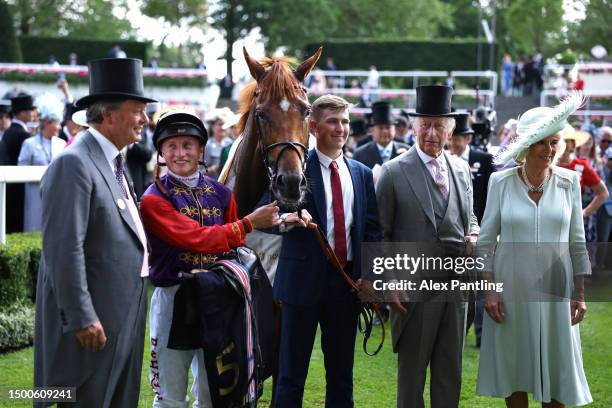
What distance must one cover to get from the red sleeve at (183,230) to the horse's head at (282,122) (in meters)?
0.38

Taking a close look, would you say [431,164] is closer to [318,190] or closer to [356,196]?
[356,196]

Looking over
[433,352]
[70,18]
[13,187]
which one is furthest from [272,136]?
[70,18]

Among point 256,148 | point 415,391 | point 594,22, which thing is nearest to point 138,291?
point 256,148

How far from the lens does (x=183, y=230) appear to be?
425 centimetres

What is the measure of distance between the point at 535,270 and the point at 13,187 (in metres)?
7.11

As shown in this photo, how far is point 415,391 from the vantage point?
5.08 metres

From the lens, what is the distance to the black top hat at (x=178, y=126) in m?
4.39

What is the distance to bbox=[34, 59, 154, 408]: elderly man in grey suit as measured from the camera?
146 inches

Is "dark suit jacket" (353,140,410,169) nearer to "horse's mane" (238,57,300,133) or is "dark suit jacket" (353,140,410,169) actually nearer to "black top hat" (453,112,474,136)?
"black top hat" (453,112,474,136)

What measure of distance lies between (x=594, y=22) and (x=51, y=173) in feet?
114

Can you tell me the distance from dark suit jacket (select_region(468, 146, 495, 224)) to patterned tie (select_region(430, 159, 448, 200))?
8.18 ft

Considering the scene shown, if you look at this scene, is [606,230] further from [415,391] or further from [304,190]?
[304,190]

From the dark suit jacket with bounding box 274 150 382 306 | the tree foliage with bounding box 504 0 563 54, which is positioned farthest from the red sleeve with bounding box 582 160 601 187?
the tree foliage with bounding box 504 0 563 54

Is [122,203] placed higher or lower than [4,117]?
lower
